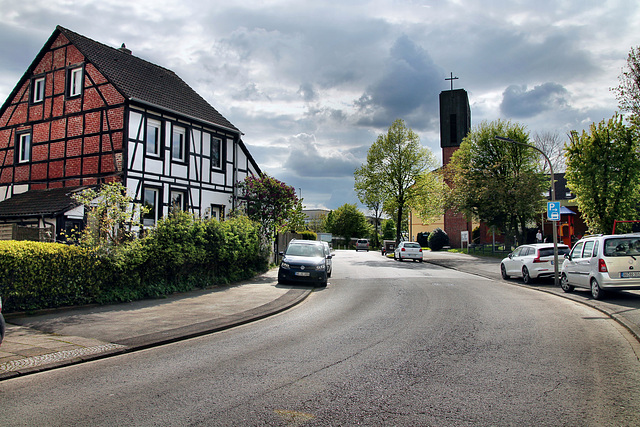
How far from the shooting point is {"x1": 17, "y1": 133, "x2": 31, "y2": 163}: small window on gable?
76.1 feet

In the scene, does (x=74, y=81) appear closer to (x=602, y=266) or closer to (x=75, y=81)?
(x=75, y=81)

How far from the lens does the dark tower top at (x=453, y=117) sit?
197 ft

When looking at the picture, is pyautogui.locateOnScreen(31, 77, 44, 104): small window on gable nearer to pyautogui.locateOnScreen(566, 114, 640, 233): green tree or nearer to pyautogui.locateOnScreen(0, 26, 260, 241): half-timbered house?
pyautogui.locateOnScreen(0, 26, 260, 241): half-timbered house

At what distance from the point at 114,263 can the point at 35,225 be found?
31.3ft

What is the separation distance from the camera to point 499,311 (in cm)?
1047

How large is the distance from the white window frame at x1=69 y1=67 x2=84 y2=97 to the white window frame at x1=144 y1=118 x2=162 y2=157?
382cm

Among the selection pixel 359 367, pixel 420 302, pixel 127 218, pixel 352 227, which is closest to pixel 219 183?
pixel 127 218

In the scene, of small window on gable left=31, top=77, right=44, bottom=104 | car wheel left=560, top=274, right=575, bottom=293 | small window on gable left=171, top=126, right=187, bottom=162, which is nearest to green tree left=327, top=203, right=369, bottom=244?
small window on gable left=171, top=126, right=187, bottom=162

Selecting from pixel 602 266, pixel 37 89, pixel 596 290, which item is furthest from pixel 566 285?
pixel 37 89

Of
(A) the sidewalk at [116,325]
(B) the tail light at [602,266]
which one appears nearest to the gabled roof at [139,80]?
(A) the sidewalk at [116,325]

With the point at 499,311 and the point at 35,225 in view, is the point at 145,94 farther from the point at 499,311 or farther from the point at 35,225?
the point at 499,311

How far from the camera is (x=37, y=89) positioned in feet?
75.3

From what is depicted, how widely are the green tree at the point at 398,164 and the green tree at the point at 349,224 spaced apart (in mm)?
52933

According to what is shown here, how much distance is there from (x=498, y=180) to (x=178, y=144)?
27058 mm
